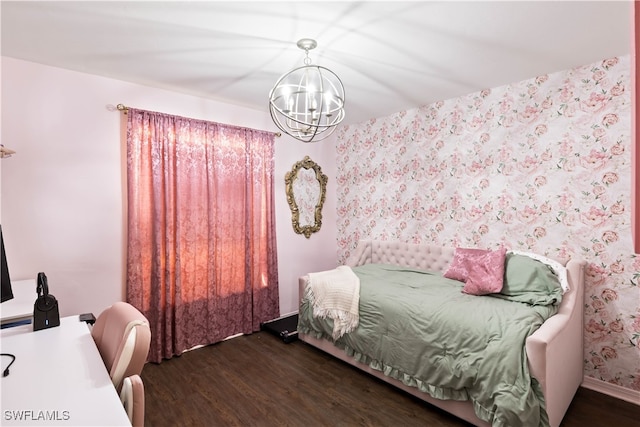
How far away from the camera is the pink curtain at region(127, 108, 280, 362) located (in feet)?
9.88

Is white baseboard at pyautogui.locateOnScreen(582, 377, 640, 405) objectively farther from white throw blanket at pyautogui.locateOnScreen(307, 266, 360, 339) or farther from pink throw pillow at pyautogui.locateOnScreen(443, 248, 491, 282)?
white throw blanket at pyautogui.locateOnScreen(307, 266, 360, 339)

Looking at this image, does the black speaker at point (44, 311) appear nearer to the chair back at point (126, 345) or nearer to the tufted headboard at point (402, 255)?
the chair back at point (126, 345)

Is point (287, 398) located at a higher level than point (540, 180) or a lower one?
lower

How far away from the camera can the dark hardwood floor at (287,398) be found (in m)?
2.26

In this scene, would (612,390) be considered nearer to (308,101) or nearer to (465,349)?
(465,349)

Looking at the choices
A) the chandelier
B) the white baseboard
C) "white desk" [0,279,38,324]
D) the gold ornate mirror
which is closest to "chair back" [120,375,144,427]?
"white desk" [0,279,38,324]

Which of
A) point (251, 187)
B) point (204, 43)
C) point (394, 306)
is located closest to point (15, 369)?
point (204, 43)

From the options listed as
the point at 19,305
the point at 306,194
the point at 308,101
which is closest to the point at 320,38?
the point at 308,101

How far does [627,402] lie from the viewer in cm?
248

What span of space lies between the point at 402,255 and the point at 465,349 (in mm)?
1849

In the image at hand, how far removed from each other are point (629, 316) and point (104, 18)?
4168mm

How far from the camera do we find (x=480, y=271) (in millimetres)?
2852

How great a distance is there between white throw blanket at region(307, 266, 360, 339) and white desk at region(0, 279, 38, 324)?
6.83ft

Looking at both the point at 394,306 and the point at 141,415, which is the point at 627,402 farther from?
the point at 141,415
